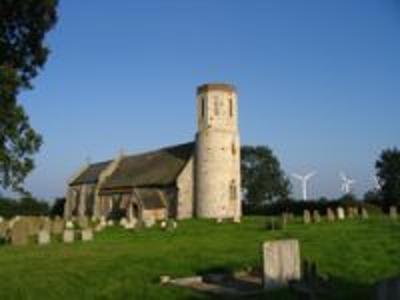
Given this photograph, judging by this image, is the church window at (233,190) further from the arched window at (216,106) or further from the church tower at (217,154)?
the arched window at (216,106)

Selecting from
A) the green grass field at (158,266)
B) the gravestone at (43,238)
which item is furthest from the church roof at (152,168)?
the green grass field at (158,266)

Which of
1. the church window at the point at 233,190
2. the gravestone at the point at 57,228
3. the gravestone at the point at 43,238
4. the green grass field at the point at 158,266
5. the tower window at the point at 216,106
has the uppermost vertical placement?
the tower window at the point at 216,106

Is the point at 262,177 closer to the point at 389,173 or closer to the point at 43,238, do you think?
the point at 389,173

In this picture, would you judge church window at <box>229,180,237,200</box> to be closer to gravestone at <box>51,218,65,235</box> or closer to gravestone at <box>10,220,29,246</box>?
gravestone at <box>51,218,65,235</box>

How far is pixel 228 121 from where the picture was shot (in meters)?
47.4

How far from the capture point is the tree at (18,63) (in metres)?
18.0

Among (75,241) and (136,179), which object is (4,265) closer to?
(75,241)

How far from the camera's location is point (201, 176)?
45.6m

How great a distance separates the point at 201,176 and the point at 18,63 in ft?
91.3

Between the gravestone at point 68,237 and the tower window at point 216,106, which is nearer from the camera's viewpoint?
the gravestone at point 68,237

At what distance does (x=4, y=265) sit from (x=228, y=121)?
1365 inches

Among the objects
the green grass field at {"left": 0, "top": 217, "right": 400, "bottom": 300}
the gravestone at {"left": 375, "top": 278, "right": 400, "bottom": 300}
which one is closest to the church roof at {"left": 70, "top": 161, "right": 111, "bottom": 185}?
the green grass field at {"left": 0, "top": 217, "right": 400, "bottom": 300}

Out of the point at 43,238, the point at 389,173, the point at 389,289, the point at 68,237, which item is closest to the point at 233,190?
the point at 389,173

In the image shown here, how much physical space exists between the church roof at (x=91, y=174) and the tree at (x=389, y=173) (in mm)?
28923
